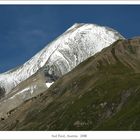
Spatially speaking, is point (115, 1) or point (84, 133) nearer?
point (84, 133)

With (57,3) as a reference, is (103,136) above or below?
below

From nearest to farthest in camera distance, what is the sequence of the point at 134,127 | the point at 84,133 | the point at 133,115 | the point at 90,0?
the point at 84,133
the point at 90,0
the point at 134,127
the point at 133,115

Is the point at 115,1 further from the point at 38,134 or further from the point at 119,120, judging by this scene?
the point at 119,120

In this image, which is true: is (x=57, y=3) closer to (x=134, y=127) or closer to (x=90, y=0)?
(x=90, y=0)

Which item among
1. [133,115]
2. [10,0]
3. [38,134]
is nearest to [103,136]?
[38,134]

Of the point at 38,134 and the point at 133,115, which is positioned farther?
the point at 133,115

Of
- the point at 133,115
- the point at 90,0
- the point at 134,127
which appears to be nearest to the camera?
the point at 90,0

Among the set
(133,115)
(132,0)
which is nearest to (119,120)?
(133,115)

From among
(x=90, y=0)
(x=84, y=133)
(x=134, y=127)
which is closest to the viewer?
(x=84, y=133)

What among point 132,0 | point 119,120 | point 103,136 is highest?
point 132,0
